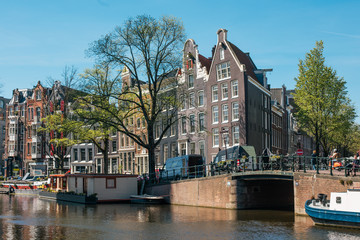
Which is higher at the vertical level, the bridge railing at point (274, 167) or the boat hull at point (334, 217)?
the bridge railing at point (274, 167)

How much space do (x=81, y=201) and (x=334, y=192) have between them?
2262 centimetres

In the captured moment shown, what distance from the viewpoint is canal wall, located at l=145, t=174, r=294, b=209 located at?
29.7m

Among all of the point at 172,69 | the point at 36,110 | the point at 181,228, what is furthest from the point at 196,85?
the point at 36,110

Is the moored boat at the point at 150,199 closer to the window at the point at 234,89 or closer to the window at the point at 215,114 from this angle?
the window at the point at 215,114

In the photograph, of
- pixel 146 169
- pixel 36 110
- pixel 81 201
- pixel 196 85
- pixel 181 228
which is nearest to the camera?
pixel 181 228

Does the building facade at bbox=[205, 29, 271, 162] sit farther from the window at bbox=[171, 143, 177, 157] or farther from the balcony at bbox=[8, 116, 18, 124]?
the balcony at bbox=[8, 116, 18, 124]

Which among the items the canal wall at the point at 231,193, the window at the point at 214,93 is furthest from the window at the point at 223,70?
the canal wall at the point at 231,193

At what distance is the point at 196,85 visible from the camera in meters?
48.5

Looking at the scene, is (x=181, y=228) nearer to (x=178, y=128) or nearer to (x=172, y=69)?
(x=172, y=69)

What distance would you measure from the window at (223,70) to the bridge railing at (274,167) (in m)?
12.0

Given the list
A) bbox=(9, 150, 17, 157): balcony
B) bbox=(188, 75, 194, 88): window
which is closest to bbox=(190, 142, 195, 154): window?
bbox=(188, 75, 194, 88): window

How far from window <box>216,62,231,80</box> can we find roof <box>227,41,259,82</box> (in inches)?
63.0

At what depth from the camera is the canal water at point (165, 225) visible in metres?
19.2

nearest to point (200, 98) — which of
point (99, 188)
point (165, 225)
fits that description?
point (99, 188)
